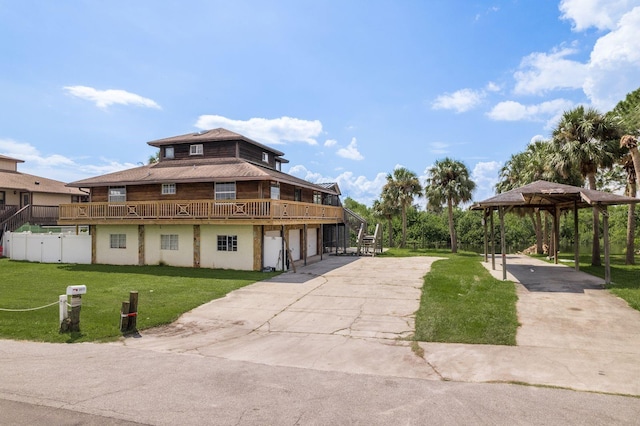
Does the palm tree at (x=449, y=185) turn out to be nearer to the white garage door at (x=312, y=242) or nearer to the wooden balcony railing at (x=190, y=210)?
the white garage door at (x=312, y=242)

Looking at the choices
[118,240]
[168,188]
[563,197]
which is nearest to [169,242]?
[168,188]

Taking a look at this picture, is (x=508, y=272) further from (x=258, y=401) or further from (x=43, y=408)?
(x=43, y=408)

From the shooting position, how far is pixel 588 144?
22.2 meters

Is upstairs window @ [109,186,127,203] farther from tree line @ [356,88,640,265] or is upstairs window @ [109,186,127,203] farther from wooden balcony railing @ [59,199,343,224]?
tree line @ [356,88,640,265]

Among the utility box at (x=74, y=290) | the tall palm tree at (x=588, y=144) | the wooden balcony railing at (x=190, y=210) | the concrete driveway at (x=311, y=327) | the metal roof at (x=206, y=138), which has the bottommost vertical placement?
the concrete driveway at (x=311, y=327)

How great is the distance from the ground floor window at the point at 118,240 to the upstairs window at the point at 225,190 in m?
6.91

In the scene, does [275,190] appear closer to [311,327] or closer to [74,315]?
[311,327]

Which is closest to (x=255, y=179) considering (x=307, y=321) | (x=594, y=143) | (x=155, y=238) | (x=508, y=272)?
(x=155, y=238)

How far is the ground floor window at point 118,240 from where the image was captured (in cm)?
2530

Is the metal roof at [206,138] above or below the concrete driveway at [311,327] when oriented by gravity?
above

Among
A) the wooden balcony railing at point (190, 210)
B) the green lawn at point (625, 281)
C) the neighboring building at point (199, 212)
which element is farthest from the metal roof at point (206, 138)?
the green lawn at point (625, 281)

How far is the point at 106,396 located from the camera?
668 cm

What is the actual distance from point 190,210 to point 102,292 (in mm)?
7238

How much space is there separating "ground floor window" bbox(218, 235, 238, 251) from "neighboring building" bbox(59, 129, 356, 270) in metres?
0.06
